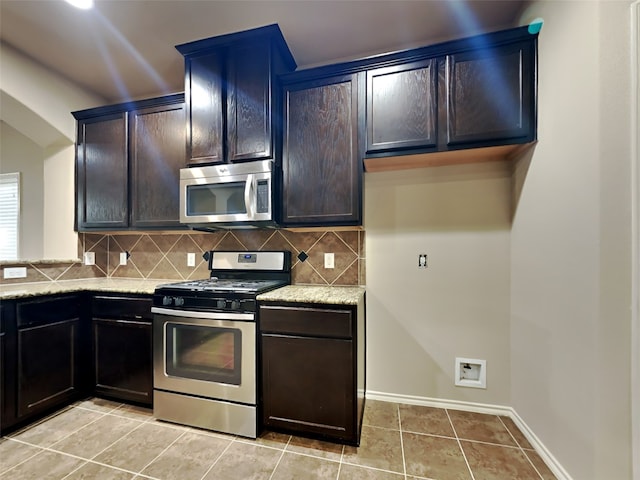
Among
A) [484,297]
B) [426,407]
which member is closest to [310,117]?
[484,297]

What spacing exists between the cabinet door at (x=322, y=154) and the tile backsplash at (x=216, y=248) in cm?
34

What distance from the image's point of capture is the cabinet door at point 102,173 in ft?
7.72

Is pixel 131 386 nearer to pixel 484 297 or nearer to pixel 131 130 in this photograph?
pixel 131 130

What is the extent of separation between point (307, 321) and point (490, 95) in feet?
5.87

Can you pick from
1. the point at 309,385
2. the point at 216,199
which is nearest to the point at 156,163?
the point at 216,199

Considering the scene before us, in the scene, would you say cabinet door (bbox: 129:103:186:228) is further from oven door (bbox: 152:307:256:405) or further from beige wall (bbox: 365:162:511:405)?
beige wall (bbox: 365:162:511:405)

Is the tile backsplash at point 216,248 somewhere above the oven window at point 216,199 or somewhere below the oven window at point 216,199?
below

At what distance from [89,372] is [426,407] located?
2.64 meters

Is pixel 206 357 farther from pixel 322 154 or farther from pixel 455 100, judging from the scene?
pixel 455 100

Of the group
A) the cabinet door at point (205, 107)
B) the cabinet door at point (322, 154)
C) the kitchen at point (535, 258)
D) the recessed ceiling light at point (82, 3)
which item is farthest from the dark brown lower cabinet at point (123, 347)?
the recessed ceiling light at point (82, 3)

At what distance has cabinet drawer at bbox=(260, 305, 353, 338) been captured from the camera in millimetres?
1562

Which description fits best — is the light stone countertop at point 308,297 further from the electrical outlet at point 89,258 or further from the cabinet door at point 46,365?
the electrical outlet at point 89,258

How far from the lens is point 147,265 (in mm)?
2643

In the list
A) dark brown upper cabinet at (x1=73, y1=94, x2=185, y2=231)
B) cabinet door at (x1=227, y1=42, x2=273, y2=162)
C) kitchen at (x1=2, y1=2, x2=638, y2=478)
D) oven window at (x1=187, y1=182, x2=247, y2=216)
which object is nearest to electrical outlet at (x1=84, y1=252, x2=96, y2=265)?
kitchen at (x1=2, y1=2, x2=638, y2=478)
